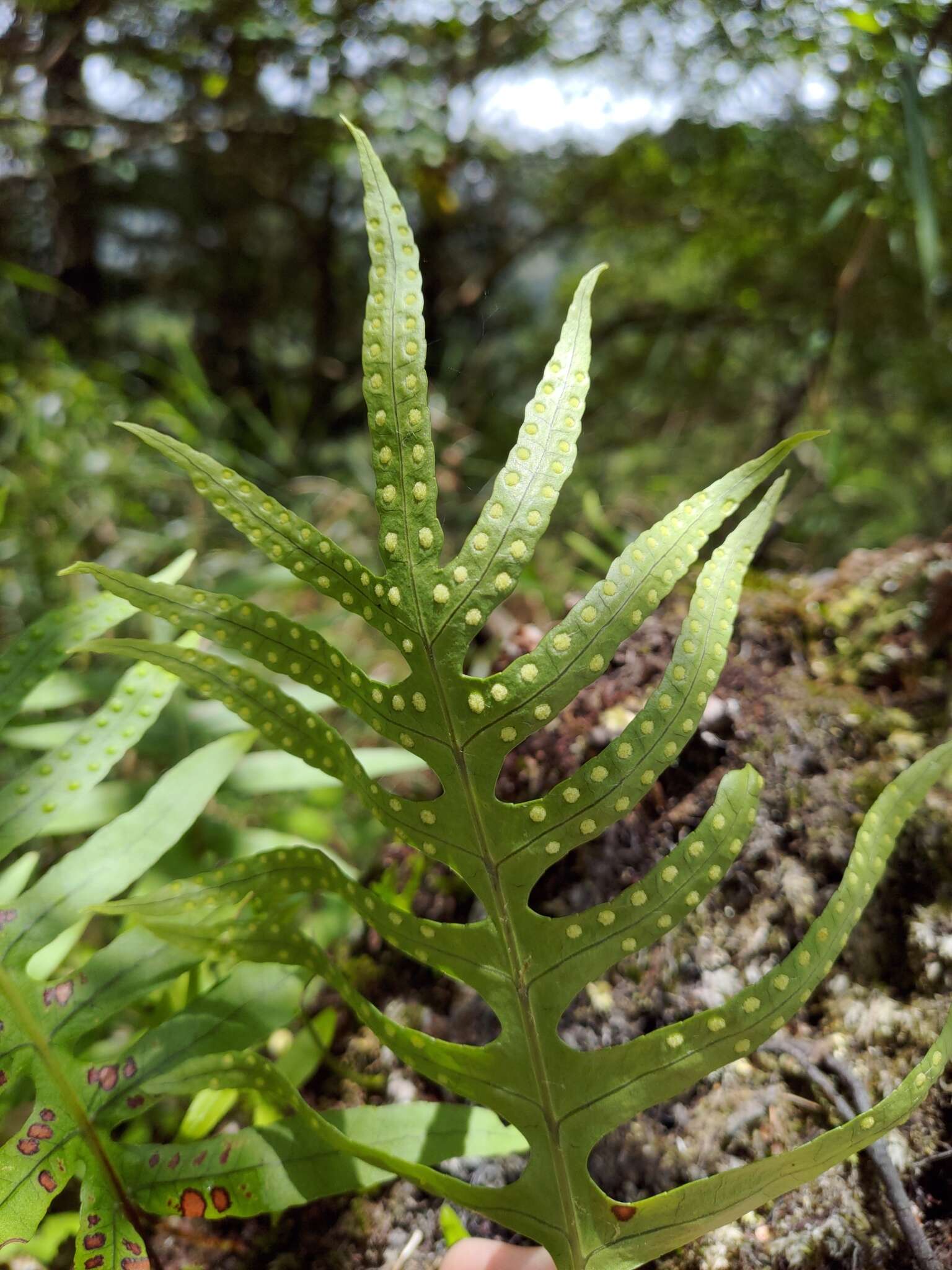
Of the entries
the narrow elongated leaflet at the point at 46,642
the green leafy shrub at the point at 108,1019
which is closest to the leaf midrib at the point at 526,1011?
the green leafy shrub at the point at 108,1019

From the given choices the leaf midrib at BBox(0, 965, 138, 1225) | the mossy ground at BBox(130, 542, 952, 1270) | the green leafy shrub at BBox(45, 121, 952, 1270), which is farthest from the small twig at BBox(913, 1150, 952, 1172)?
the leaf midrib at BBox(0, 965, 138, 1225)

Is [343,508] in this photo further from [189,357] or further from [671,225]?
[671,225]

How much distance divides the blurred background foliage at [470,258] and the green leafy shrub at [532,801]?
1.27ft

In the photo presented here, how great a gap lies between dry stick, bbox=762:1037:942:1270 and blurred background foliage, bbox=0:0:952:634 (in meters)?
0.76

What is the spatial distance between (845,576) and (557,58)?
2.20 m

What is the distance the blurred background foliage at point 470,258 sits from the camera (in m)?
2.04

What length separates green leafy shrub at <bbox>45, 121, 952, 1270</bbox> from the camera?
1.74 feet

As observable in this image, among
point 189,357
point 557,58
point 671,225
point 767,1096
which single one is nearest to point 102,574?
point 767,1096

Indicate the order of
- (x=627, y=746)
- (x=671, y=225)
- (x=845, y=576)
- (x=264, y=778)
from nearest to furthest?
(x=627, y=746) < (x=264, y=778) < (x=845, y=576) < (x=671, y=225)

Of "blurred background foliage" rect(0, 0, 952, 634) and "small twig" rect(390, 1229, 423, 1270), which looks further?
"blurred background foliage" rect(0, 0, 952, 634)

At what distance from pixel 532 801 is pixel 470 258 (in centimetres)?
409

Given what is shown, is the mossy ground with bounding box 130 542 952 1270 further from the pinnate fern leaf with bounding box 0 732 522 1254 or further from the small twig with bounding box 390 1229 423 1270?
the pinnate fern leaf with bounding box 0 732 522 1254

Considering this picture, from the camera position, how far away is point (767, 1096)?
2.38 ft

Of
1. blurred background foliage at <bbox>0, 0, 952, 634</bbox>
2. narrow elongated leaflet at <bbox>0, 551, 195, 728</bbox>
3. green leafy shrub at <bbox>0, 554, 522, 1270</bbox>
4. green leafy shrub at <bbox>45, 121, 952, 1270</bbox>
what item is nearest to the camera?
green leafy shrub at <bbox>45, 121, 952, 1270</bbox>
